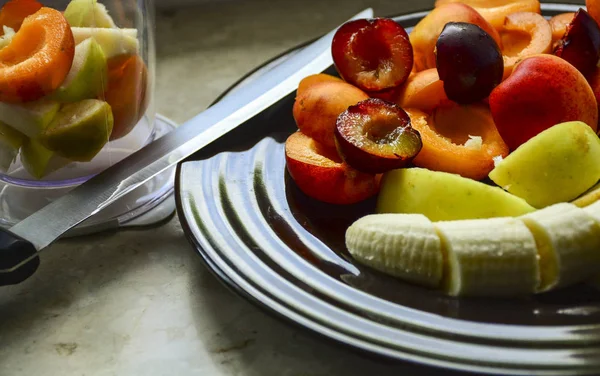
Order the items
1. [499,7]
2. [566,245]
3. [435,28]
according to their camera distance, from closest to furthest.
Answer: [566,245], [435,28], [499,7]

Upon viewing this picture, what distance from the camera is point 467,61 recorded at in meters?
0.93

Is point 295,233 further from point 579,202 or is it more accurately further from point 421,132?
point 579,202

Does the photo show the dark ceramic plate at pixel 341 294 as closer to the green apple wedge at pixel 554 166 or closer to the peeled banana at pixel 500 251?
the peeled banana at pixel 500 251

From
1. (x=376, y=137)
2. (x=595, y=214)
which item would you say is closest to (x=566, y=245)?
(x=595, y=214)

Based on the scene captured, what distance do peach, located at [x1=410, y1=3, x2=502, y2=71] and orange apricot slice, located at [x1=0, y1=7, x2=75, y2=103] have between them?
470 mm

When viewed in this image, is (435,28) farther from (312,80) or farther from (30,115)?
(30,115)

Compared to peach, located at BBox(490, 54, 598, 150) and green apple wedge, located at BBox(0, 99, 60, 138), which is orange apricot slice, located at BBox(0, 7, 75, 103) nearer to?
green apple wedge, located at BBox(0, 99, 60, 138)

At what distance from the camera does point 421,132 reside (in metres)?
0.93

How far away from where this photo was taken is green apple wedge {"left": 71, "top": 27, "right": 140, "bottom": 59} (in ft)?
3.13

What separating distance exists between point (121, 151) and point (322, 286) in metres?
0.45

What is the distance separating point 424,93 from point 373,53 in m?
0.10

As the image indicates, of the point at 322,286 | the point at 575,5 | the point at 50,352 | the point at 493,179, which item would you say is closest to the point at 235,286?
the point at 322,286

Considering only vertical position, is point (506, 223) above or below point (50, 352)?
above

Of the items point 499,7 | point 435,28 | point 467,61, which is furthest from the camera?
point 499,7
